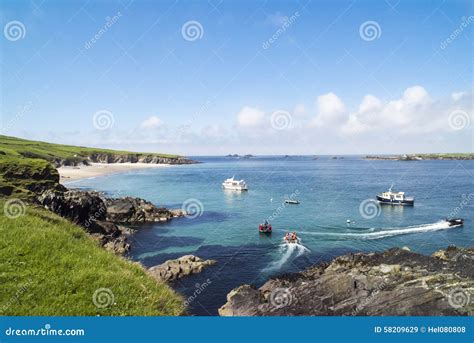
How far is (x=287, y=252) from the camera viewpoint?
146 ft

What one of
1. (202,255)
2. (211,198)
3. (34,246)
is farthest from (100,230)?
(211,198)

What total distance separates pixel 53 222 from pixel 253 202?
247 feet

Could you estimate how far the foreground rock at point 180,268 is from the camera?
116ft

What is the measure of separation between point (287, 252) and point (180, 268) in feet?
51.7

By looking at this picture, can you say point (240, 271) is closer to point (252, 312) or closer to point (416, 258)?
point (252, 312)

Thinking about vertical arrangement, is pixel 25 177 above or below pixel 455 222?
above

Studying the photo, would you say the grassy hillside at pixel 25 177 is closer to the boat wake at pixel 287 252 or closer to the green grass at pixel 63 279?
the green grass at pixel 63 279

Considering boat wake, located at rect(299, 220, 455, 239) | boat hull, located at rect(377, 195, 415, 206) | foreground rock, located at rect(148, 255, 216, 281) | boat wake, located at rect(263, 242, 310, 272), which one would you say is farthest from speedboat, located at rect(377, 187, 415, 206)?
foreground rock, located at rect(148, 255, 216, 281)

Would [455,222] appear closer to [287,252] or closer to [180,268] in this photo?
[287,252]

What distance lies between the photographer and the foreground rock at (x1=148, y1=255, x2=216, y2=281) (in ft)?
116

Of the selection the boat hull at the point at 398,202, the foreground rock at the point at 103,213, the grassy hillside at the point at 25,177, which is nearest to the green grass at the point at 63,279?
the foreground rock at the point at 103,213

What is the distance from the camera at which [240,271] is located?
37844 millimetres

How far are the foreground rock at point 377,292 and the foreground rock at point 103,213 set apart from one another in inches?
623

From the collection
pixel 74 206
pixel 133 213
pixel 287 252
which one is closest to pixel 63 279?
pixel 287 252
